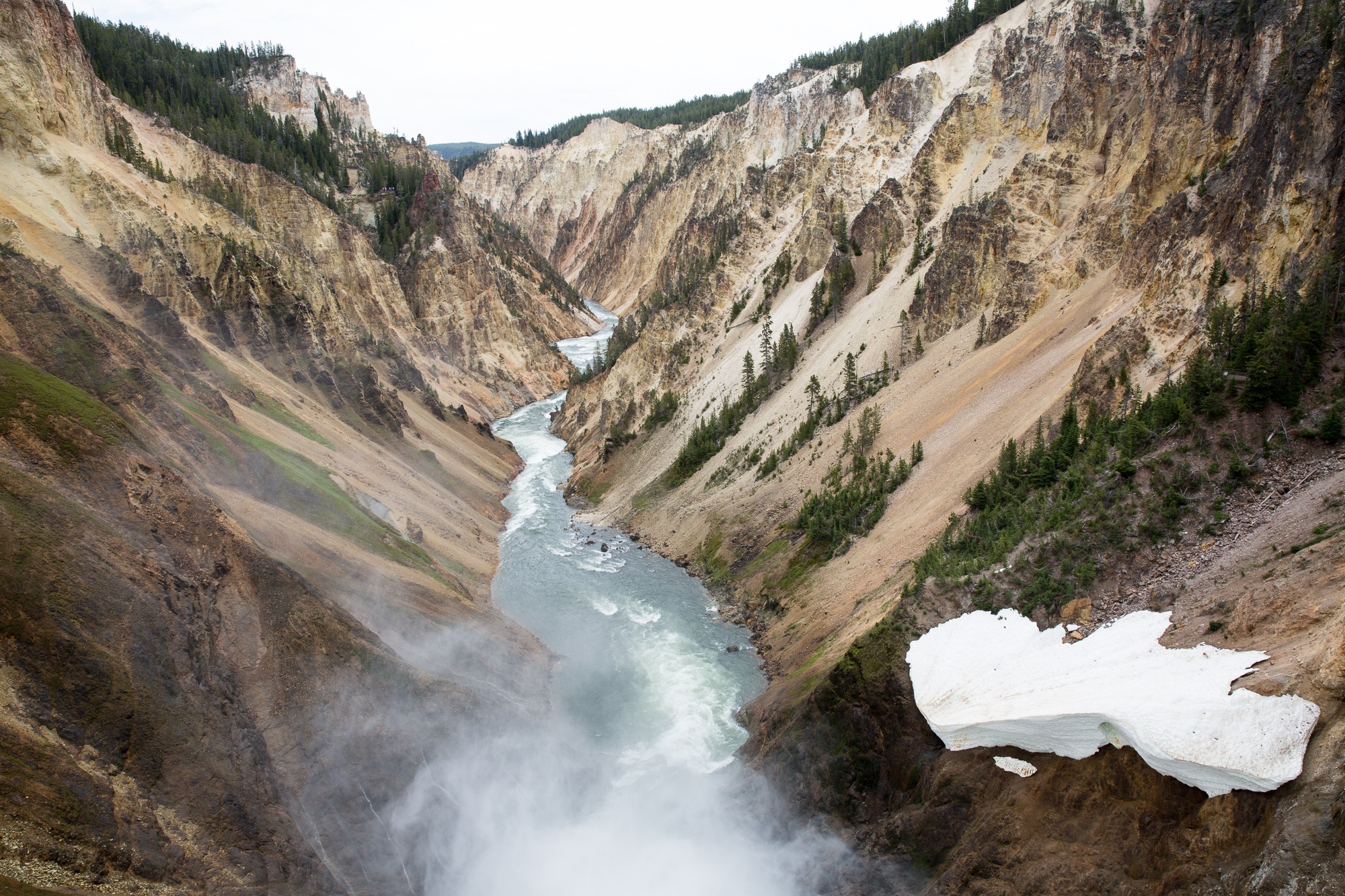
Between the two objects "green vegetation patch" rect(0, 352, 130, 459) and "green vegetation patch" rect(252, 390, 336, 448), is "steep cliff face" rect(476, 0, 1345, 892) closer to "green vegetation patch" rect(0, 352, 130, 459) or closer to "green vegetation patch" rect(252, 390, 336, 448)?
"green vegetation patch" rect(0, 352, 130, 459)

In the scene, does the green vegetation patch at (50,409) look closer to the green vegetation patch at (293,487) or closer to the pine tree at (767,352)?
the green vegetation patch at (293,487)

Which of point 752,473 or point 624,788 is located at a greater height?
point 752,473

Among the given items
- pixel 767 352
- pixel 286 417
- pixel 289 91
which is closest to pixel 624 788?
pixel 286 417

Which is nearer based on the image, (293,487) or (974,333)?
(293,487)

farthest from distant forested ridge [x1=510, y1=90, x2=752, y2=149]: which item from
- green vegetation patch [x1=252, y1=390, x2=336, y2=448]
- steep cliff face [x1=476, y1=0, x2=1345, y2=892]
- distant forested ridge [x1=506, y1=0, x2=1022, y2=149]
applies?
green vegetation patch [x1=252, y1=390, x2=336, y2=448]

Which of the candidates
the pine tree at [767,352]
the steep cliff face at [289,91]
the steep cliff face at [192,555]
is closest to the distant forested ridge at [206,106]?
the steep cliff face at [289,91]

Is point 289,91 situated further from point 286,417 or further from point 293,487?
point 293,487
